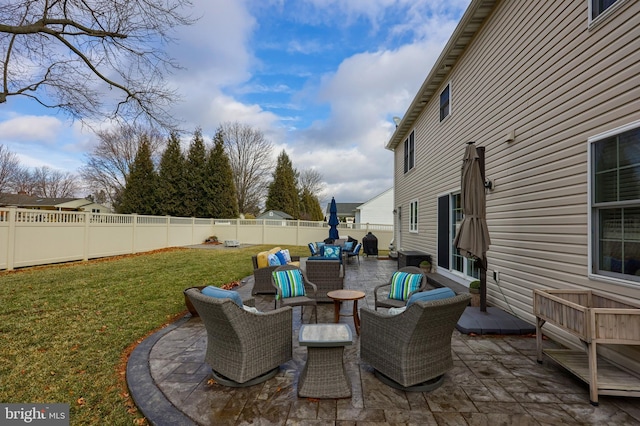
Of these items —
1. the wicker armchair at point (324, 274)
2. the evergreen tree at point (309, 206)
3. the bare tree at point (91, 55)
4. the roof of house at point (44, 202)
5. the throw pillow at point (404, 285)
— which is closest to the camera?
the throw pillow at point (404, 285)

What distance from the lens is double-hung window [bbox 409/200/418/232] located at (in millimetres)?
10249

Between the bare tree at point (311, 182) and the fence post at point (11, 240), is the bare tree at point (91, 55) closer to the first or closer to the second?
the fence post at point (11, 240)

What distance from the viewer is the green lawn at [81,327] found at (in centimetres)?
266

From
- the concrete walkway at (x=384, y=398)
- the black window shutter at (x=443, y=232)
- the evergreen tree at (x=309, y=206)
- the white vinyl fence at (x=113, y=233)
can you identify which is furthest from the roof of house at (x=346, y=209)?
the concrete walkway at (x=384, y=398)

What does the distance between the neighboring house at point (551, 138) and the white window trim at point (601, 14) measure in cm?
1

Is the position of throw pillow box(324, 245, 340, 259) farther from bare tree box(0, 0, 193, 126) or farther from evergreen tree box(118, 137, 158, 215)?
evergreen tree box(118, 137, 158, 215)

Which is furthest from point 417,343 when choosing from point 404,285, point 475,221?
point 475,221

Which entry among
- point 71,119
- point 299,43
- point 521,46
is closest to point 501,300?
point 521,46

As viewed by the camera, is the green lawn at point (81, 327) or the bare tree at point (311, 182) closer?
the green lawn at point (81, 327)

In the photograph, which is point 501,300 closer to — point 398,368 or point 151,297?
point 398,368

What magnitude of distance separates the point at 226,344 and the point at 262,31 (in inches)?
350

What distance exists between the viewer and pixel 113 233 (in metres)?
11.6

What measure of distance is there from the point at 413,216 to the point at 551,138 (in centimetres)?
689

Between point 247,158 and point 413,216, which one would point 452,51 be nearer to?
point 413,216
